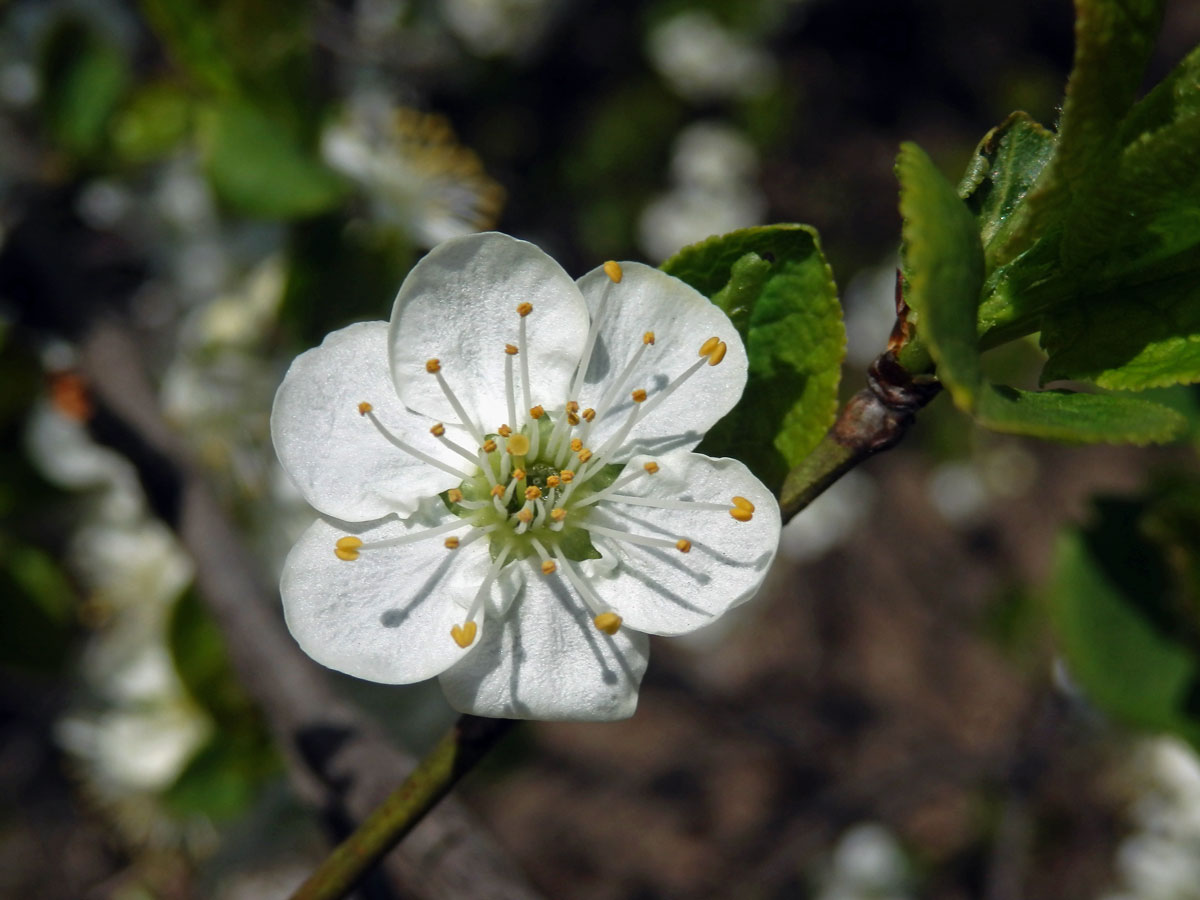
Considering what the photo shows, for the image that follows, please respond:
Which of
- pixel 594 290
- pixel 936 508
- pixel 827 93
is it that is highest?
pixel 594 290

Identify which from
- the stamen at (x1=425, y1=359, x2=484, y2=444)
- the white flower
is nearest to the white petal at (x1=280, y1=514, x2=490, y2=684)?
the white flower

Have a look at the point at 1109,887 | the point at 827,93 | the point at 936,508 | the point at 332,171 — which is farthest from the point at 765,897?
the point at 827,93

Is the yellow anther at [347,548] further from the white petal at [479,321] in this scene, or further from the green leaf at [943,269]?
the green leaf at [943,269]

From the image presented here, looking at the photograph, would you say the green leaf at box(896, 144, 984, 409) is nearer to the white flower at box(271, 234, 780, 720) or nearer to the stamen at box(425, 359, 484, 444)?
the white flower at box(271, 234, 780, 720)

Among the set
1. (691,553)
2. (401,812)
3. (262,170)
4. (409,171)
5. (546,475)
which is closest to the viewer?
(401,812)

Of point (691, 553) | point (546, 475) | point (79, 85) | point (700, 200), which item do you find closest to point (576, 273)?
point (700, 200)

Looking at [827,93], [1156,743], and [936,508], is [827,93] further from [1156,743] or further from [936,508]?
[1156,743]

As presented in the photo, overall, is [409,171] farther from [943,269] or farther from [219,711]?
[943,269]
